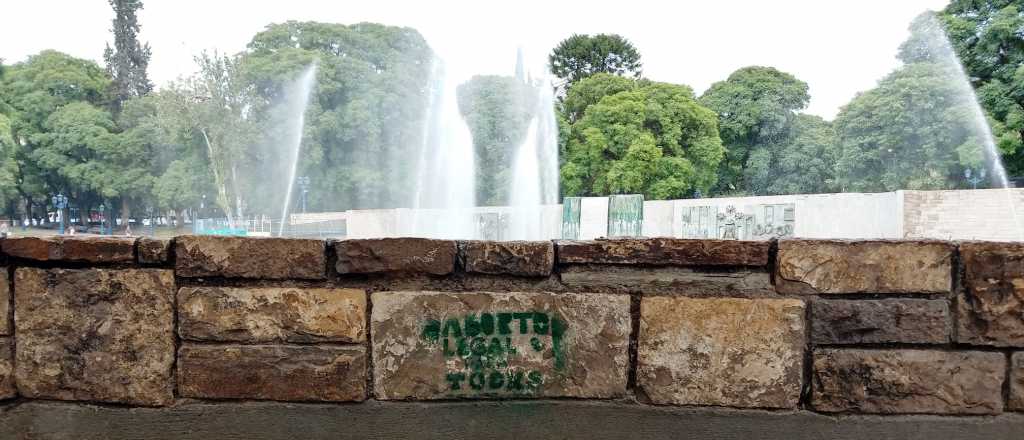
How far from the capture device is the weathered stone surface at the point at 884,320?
2057mm

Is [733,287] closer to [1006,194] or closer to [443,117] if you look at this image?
[1006,194]

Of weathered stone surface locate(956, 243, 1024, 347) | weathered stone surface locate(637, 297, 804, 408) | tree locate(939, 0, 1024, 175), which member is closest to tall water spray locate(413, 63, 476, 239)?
tree locate(939, 0, 1024, 175)

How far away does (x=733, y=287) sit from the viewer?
2.10 metres

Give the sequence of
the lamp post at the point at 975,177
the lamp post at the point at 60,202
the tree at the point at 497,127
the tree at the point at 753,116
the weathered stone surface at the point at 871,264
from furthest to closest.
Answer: the tree at the point at 753,116 → the lamp post at the point at 60,202 → the tree at the point at 497,127 → the lamp post at the point at 975,177 → the weathered stone surface at the point at 871,264

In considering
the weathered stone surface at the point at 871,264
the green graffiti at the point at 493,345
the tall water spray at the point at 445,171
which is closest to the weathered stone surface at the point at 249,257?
the green graffiti at the point at 493,345

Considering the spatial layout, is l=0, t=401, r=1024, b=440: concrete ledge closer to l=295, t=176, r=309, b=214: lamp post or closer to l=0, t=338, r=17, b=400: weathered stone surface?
l=0, t=338, r=17, b=400: weathered stone surface

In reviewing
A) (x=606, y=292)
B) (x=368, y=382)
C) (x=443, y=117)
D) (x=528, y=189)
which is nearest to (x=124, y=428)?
(x=368, y=382)

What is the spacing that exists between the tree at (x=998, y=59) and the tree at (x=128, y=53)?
45420 millimetres

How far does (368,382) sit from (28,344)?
1.04m

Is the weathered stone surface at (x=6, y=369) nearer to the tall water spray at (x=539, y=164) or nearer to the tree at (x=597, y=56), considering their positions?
the tall water spray at (x=539, y=164)

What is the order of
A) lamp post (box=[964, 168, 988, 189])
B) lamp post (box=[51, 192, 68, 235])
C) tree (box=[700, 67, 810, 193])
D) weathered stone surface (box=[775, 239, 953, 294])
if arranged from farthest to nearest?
tree (box=[700, 67, 810, 193]) < lamp post (box=[51, 192, 68, 235]) < lamp post (box=[964, 168, 988, 189]) < weathered stone surface (box=[775, 239, 953, 294])

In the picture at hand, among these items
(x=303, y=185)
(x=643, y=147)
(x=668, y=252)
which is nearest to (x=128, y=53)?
(x=303, y=185)

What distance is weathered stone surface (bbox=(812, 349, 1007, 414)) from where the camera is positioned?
2076mm

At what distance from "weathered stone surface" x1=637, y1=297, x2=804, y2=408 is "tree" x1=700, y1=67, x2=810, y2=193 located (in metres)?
37.4
